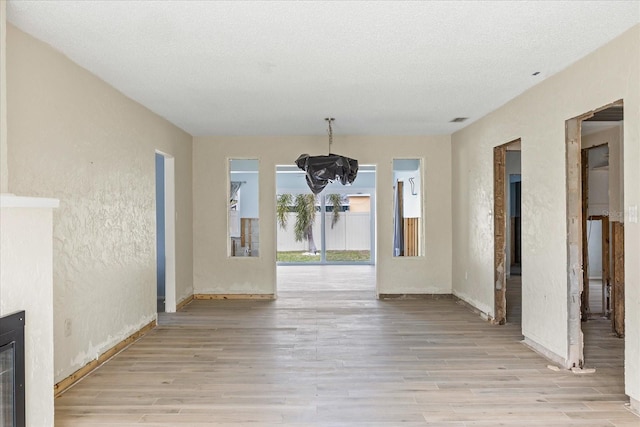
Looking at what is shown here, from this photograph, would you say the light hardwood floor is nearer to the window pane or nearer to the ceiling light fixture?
the ceiling light fixture

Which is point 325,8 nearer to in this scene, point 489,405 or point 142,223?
point 489,405

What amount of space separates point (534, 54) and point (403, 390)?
2.50 m

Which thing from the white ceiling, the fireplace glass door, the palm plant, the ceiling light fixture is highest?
the white ceiling

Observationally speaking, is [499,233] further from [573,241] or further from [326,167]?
[326,167]

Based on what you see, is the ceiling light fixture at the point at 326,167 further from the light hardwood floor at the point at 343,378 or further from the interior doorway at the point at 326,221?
the interior doorway at the point at 326,221

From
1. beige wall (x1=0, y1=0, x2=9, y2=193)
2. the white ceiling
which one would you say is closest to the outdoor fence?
the white ceiling

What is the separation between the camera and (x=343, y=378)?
11.0ft

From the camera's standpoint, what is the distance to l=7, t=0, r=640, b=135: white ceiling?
2482mm

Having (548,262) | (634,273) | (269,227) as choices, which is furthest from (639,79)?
(269,227)

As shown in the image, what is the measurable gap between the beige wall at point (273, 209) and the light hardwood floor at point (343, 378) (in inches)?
53.0

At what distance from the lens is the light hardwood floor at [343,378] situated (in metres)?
2.75

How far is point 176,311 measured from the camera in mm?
5676

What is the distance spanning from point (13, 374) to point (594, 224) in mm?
8322

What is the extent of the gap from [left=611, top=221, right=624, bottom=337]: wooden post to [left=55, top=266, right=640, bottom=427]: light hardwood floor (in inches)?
5.8
